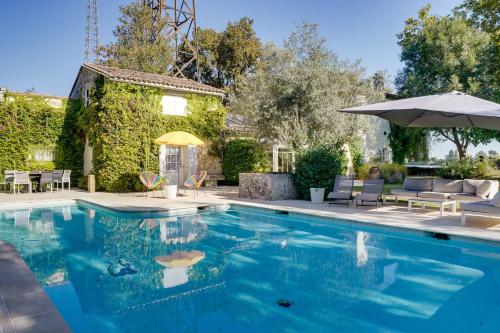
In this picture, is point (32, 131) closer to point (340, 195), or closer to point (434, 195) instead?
point (340, 195)

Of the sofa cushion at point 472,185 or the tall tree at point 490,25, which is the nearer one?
the sofa cushion at point 472,185

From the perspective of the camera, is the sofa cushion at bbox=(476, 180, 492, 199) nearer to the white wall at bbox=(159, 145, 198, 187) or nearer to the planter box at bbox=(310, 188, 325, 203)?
the planter box at bbox=(310, 188, 325, 203)

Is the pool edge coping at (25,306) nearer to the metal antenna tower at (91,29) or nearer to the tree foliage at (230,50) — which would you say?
the tree foliage at (230,50)

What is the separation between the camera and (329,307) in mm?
4688

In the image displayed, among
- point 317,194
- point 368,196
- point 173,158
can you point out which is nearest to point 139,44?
point 173,158

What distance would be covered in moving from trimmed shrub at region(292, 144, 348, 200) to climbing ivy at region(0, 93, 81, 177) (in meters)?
12.3

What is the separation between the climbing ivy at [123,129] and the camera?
52.4 ft

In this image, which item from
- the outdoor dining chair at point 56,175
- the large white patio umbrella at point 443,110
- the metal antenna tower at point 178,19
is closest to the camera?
→ the large white patio umbrella at point 443,110

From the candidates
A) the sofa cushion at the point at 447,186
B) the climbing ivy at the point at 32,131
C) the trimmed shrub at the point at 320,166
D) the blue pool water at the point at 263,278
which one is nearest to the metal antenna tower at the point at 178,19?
the climbing ivy at the point at 32,131

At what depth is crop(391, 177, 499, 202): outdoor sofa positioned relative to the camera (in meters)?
10.0

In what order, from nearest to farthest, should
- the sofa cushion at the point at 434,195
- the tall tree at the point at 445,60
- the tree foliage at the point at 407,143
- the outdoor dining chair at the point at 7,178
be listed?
the sofa cushion at the point at 434,195, the outdoor dining chair at the point at 7,178, the tall tree at the point at 445,60, the tree foliage at the point at 407,143

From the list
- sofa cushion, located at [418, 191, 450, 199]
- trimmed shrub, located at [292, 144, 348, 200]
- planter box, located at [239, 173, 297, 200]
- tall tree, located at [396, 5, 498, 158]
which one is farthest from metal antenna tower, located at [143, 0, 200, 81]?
sofa cushion, located at [418, 191, 450, 199]

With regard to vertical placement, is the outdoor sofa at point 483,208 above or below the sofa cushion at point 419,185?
below

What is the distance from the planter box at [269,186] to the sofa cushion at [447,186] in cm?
480
